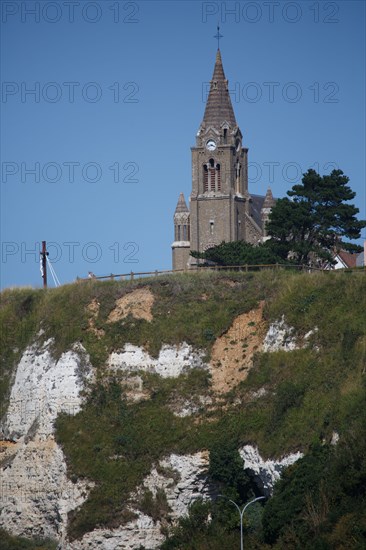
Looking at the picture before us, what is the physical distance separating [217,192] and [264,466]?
75.3 meters

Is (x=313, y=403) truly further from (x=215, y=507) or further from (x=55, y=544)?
(x=55, y=544)

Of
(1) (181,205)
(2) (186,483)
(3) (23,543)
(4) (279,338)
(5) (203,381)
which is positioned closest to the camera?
(2) (186,483)

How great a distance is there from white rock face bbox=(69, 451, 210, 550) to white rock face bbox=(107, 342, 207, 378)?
21.8 ft

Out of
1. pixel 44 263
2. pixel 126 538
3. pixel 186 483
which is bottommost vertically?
pixel 126 538

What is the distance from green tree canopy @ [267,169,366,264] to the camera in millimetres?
112125

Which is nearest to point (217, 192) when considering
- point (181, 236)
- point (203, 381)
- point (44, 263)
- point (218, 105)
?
point (181, 236)

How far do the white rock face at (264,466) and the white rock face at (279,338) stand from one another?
677cm

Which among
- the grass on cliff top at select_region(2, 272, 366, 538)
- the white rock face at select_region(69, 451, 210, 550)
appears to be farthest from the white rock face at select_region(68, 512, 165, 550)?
the grass on cliff top at select_region(2, 272, 366, 538)

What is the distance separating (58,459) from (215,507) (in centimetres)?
968

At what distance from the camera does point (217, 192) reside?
152 m

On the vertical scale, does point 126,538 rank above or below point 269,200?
below

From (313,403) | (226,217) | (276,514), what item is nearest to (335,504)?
(276,514)

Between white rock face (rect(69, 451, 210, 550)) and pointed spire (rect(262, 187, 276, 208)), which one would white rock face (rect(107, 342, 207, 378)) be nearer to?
white rock face (rect(69, 451, 210, 550))

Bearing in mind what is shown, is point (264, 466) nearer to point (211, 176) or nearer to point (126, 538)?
point (126, 538)
